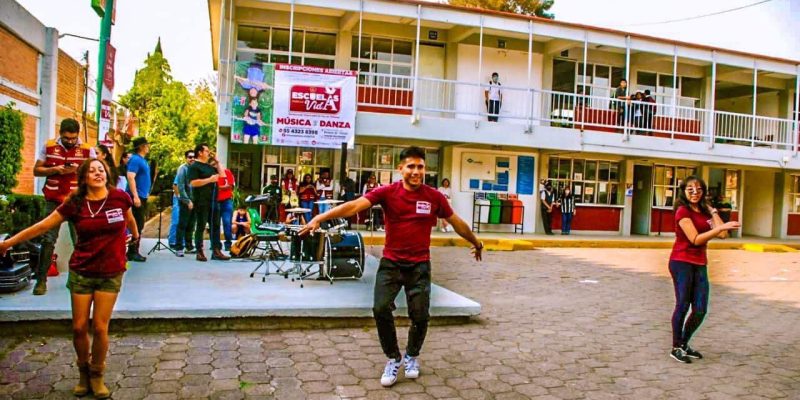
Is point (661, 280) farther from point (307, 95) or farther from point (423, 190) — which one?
point (307, 95)

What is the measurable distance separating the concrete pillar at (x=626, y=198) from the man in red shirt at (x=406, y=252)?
17.7 metres

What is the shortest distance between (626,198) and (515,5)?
1865cm

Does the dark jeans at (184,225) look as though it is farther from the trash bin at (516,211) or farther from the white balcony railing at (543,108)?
the trash bin at (516,211)

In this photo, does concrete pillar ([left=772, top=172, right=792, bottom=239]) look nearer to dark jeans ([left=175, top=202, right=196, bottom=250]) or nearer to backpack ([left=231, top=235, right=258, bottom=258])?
backpack ([left=231, top=235, right=258, bottom=258])

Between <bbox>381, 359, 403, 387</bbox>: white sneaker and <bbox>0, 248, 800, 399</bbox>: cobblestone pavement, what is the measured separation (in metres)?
0.06

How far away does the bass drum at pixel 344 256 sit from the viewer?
7879 mm

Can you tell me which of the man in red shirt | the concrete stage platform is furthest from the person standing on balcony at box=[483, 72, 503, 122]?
the man in red shirt

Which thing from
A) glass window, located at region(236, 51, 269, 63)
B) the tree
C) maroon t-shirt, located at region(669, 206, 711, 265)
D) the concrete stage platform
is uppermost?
the tree

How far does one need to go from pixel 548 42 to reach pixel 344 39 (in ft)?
20.3

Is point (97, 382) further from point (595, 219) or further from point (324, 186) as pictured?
point (595, 219)

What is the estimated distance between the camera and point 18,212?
10.6 meters

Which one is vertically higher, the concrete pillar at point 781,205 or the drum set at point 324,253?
the concrete pillar at point 781,205

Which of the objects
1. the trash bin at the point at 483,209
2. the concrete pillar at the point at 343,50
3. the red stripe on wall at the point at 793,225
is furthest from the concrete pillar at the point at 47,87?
the red stripe on wall at the point at 793,225

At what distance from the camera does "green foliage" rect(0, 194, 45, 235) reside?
9.88 metres
